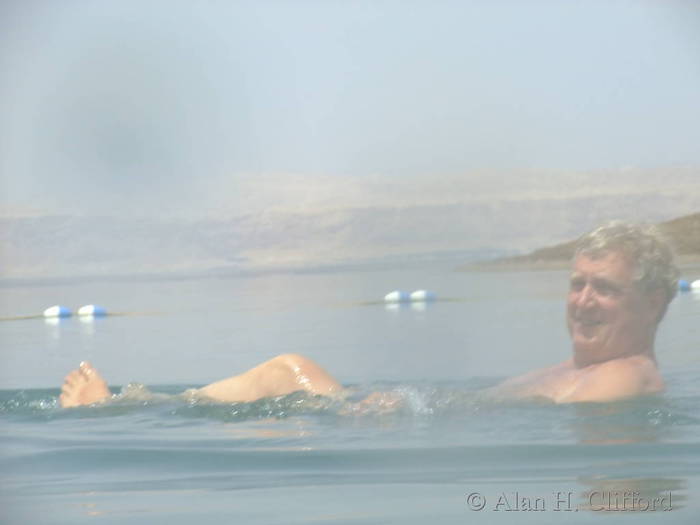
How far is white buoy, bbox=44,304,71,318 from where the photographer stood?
7.09 m

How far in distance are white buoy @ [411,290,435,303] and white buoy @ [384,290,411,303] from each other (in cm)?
3

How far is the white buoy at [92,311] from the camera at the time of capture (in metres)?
7.24

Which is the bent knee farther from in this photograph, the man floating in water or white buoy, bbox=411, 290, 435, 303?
white buoy, bbox=411, 290, 435, 303

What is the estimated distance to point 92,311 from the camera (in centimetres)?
729

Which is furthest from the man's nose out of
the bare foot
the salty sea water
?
the bare foot

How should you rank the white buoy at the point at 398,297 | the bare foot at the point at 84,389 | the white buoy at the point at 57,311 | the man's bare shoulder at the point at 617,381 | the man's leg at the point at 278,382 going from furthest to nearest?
the white buoy at the point at 398,297, the white buoy at the point at 57,311, the bare foot at the point at 84,389, the man's leg at the point at 278,382, the man's bare shoulder at the point at 617,381

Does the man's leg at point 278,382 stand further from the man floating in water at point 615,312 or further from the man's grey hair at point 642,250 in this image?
the man's grey hair at point 642,250

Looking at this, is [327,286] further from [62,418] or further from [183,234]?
[62,418]

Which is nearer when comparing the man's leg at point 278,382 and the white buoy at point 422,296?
the man's leg at point 278,382

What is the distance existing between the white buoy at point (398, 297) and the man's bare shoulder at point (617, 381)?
3.91 m

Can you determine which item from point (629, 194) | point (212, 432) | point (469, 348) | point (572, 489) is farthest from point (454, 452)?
point (629, 194)

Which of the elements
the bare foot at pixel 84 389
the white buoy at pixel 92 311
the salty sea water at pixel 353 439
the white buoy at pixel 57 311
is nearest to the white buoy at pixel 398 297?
the salty sea water at pixel 353 439

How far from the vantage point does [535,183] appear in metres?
5.46

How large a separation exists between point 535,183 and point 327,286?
9.60 feet
